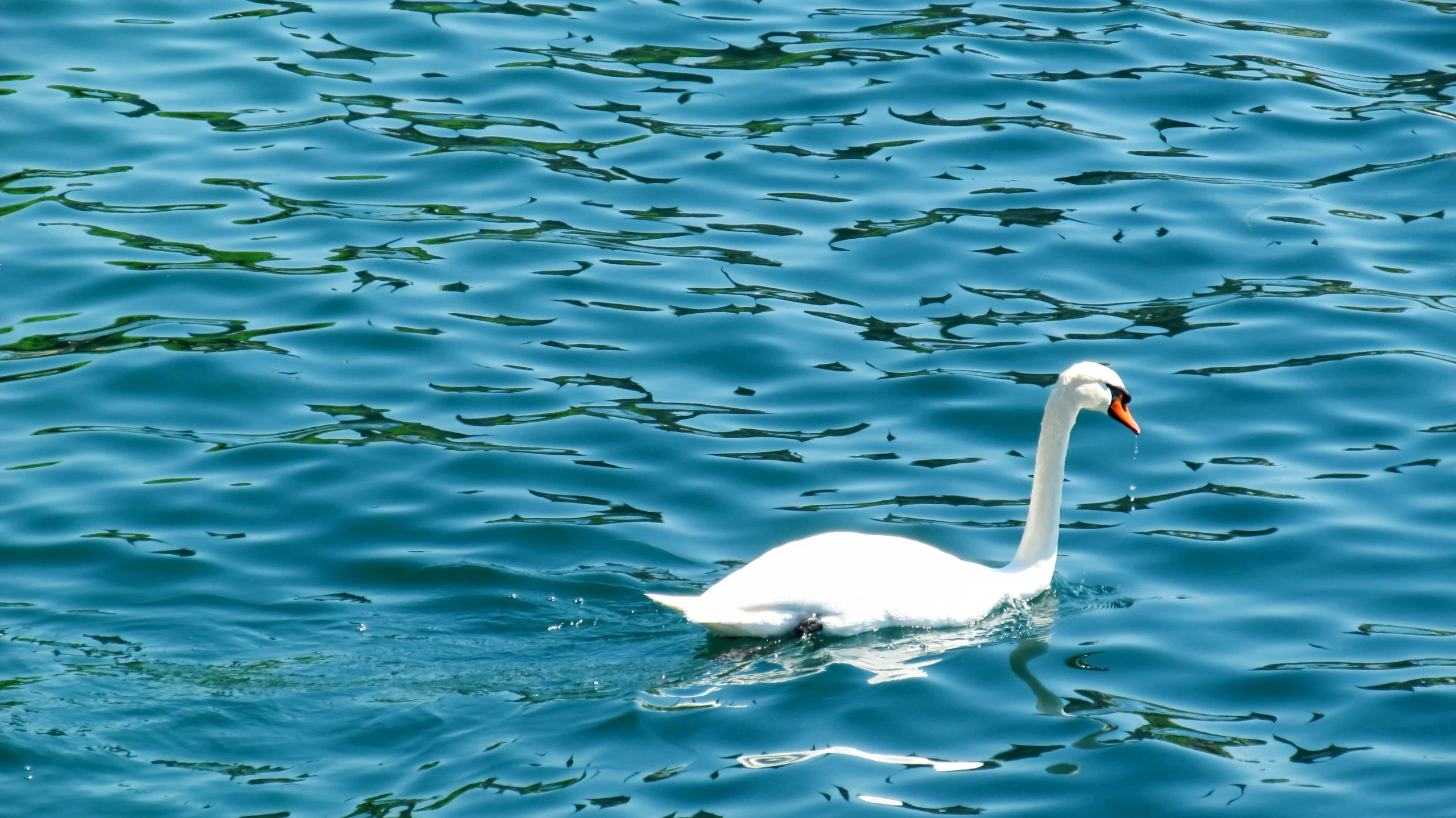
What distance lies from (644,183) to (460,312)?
2.22 m

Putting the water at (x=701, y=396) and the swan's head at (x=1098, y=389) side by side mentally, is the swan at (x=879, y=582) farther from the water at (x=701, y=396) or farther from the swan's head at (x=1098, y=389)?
the water at (x=701, y=396)

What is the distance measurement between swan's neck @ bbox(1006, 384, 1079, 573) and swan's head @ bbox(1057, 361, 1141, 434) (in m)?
0.05

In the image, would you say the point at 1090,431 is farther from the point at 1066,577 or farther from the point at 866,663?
the point at 866,663

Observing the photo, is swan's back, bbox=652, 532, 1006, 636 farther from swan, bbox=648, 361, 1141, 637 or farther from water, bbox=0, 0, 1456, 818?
water, bbox=0, 0, 1456, 818

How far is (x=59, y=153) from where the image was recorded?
1366 cm

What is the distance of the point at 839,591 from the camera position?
8469mm

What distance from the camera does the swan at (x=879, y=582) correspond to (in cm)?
839

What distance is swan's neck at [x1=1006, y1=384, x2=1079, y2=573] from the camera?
360 inches

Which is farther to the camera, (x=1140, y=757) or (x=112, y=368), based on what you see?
(x=112, y=368)

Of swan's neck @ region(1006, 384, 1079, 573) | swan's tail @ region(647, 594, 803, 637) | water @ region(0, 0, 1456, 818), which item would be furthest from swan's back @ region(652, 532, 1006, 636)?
swan's neck @ region(1006, 384, 1079, 573)

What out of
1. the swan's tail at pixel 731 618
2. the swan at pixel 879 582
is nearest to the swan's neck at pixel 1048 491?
the swan at pixel 879 582

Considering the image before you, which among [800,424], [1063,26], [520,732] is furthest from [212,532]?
[1063,26]

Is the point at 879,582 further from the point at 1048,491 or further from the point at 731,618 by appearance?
the point at 1048,491

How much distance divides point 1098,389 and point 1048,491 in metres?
0.57
